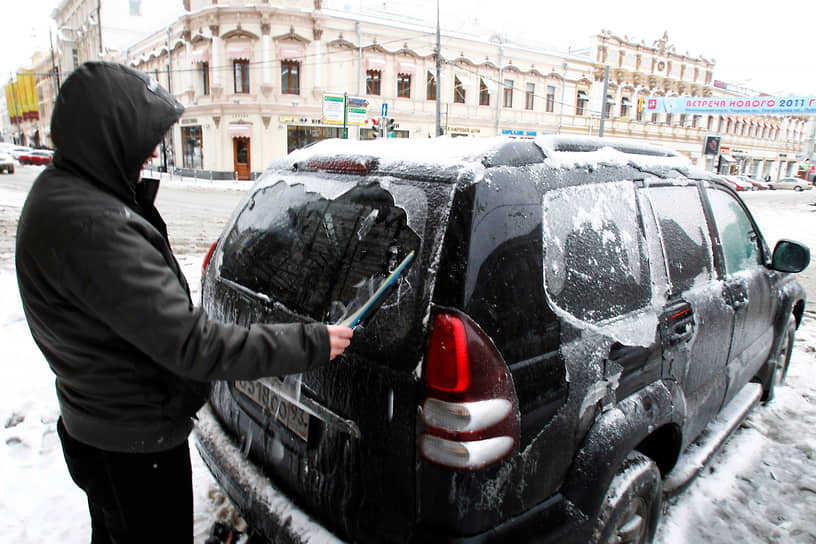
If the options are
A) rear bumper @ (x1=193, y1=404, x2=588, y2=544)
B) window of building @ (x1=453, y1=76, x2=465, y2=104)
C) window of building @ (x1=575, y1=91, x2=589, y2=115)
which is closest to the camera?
rear bumper @ (x1=193, y1=404, x2=588, y2=544)

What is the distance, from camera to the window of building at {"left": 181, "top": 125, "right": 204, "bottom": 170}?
3034 centimetres

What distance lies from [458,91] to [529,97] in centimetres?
654

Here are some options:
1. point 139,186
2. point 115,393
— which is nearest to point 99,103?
point 139,186

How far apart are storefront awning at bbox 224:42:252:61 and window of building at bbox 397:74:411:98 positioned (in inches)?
352

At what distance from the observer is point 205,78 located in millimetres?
29359

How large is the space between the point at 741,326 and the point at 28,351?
5.31 m

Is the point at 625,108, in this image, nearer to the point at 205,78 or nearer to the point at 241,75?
the point at 241,75

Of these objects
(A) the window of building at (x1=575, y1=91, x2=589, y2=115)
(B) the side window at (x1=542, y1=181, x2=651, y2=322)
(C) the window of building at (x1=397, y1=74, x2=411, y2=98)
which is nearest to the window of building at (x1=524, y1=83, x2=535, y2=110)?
(A) the window of building at (x1=575, y1=91, x2=589, y2=115)

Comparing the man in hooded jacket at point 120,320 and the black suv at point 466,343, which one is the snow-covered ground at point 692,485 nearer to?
the black suv at point 466,343

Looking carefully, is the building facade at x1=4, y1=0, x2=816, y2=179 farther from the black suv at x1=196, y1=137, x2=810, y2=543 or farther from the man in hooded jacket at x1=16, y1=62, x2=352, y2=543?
the man in hooded jacket at x1=16, y1=62, x2=352, y2=543

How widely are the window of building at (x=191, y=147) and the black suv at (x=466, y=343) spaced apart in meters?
31.3

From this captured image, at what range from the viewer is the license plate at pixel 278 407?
5.67ft

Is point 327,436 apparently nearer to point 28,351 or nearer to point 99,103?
point 99,103

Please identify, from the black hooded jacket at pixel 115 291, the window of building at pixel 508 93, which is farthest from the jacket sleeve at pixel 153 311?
the window of building at pixel 508 93
